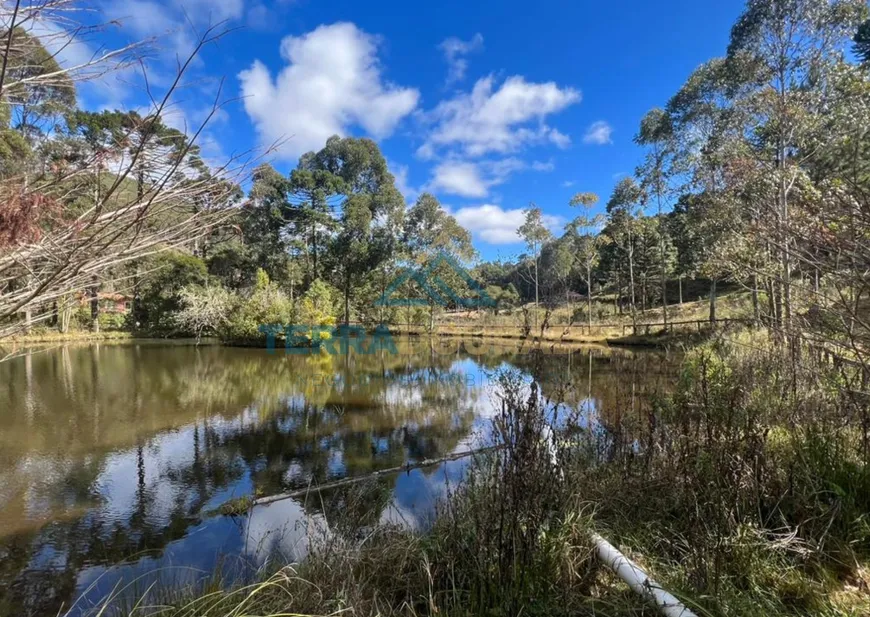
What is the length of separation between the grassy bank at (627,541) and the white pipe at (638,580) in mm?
57

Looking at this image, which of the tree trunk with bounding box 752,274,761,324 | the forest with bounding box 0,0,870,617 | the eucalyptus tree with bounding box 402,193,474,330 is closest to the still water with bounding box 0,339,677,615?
the forest with bounding box 0,0,870,617

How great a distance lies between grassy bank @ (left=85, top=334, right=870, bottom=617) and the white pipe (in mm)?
57

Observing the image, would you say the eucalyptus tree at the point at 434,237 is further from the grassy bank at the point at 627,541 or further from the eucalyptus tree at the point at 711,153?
the grassy bank at the point at 627,541

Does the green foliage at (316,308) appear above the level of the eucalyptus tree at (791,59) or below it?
below

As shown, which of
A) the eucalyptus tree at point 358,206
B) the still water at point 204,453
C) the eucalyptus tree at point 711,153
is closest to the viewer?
the still water at point 204,453

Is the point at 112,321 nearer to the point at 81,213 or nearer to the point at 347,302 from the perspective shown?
the point at 347,302

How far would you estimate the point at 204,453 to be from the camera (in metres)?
6.57

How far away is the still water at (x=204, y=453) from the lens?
12.4 ft

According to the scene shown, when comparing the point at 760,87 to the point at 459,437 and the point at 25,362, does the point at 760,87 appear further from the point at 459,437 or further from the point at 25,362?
the point at 25,362

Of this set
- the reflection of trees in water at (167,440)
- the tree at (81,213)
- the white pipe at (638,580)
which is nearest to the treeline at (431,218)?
the tree at (81,213)

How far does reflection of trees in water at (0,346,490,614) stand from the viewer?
13.7ft

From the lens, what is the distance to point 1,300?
4.01ft

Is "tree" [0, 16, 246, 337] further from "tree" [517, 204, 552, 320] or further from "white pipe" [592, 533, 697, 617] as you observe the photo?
"tree" [517, 204, 552, 320]

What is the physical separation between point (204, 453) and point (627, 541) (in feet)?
19.9
